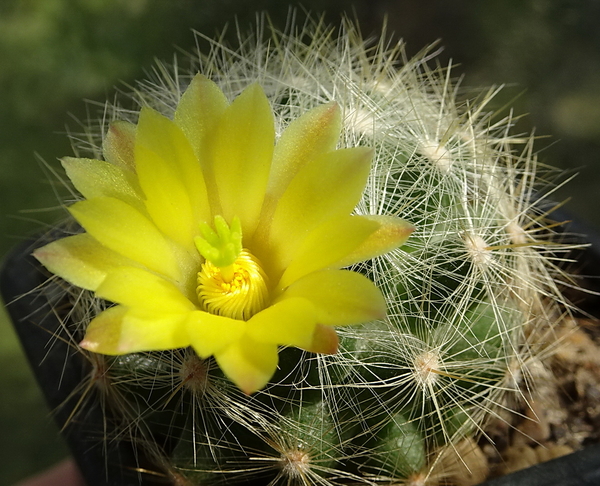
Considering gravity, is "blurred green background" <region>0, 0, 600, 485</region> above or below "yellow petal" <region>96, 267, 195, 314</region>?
above

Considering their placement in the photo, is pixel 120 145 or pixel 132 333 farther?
pixel 120 145

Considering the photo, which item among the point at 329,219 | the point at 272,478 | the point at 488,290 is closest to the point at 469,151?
the point at 488,290

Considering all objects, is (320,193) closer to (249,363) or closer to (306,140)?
(306,140)

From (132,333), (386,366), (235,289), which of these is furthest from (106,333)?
(386,366)

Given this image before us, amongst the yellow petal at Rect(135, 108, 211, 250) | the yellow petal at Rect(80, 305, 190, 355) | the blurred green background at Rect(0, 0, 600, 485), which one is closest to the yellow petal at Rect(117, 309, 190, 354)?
the yellow petal at Rect(80, 305, 190, 355)

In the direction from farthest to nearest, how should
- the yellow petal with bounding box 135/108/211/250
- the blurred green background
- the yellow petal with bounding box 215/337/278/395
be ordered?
the blurred green background, the yellow petal with bounding box 135/108/211/250, the yellow petal with bounding box 215/337/278/395

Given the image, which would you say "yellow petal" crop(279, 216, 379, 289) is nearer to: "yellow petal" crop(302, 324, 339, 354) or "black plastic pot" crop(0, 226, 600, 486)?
"yellow petal" crop(302, 324, 339, 354)

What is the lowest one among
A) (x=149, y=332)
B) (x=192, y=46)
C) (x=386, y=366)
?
(x=386, y=366)
